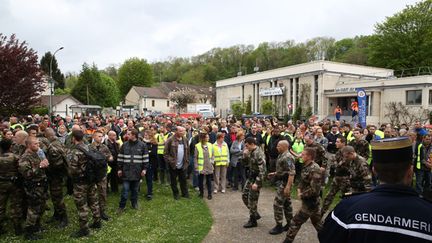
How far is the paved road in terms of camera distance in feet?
21.4

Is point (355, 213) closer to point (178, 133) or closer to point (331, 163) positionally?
point (178, 133)

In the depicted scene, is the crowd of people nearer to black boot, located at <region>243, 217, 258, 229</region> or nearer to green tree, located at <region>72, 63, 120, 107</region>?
black boot, located at <region>243, 217, 258, 229</region>

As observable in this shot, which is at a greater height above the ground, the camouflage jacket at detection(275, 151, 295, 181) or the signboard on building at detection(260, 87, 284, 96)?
the signboard on building at detection(260, 87, 284, 96)

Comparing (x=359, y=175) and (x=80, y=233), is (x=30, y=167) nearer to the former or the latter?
(x=80, y=233)

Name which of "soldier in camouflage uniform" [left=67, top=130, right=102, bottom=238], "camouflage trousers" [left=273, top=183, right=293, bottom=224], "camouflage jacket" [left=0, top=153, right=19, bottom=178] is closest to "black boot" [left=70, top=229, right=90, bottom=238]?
"soldier in camouflage uniform" [left=67, top=130, right=102, bottom=238]

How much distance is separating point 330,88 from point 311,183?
1415 inches

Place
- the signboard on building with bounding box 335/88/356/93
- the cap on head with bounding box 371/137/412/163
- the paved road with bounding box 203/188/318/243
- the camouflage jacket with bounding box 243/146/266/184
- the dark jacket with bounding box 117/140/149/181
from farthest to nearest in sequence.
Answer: the signboard on building with bounding box 335/88/356/93 → the dark jacket with bounding box 117/140/149/181 → the camouflage jacket with bounding box 243/146/266/184 → the paved road with bounding box 203/188/318/243 → the cap on head with bounding box 371/137/412/163

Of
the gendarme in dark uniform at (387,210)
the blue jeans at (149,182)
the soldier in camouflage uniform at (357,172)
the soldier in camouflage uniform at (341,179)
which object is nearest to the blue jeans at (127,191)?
the blue jeans at (149,182)

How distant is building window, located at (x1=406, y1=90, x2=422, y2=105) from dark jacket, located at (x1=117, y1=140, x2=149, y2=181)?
30.9m

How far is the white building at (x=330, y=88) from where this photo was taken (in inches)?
1220

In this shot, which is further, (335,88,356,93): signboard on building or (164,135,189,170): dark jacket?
(335,88,356,93): signboard on building

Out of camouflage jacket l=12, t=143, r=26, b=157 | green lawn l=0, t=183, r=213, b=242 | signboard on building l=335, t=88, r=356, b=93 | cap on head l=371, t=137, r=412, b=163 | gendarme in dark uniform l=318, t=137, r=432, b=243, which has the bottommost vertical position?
A: green lawn l=0, t=183, r=213, b=242

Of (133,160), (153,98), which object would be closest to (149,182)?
(133,160)

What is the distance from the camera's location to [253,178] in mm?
7273
